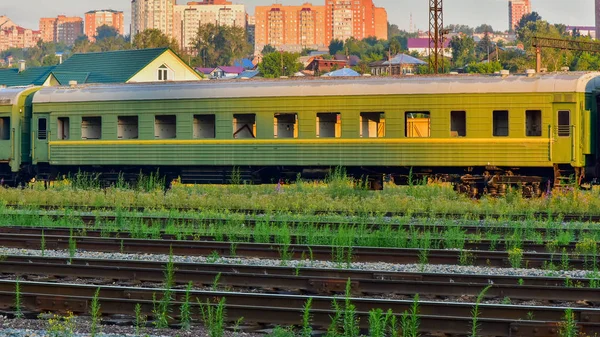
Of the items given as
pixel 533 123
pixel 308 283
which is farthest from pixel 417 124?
pixel 308 283

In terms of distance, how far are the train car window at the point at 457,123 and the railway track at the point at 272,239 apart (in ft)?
26.3

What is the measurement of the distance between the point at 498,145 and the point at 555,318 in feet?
45.5

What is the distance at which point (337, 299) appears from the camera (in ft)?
33.3

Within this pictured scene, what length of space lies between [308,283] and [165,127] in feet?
51.3

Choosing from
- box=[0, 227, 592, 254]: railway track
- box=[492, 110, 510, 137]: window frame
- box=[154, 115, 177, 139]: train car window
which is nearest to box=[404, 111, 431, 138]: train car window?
box=[492, 110, 510, 137]: window frame

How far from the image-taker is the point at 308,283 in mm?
11492

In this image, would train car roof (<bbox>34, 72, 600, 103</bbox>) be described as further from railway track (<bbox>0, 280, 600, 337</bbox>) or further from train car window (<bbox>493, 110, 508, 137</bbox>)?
railway track (<bbox>0, 280, 600, 337</bbox>)

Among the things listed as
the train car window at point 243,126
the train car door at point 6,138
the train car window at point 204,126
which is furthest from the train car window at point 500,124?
the train car door at point 6,138

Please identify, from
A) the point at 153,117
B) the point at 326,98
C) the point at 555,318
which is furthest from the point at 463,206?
the point at 555,318

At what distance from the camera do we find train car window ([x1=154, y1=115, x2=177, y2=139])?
26.4 metres

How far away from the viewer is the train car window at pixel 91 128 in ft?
89.7

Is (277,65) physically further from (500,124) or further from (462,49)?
(500,124)

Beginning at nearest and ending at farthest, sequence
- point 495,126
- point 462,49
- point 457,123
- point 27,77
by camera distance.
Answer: point 495,126 < point 457,123 < point 27,77 < point 462,49

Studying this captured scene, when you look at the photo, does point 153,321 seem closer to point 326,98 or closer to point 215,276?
point 215,276
